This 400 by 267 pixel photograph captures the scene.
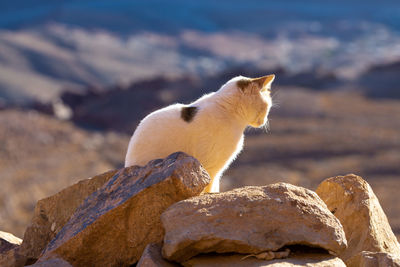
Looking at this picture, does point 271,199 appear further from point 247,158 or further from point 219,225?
point 247,158

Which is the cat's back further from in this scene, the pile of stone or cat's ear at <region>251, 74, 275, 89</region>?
cat's ear at <region>251, 74, 275, 89</region>

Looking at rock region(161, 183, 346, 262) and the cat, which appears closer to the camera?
rock region(161, 183, 346, 262)

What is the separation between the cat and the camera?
5.10 meters

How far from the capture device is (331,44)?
97.1 metres

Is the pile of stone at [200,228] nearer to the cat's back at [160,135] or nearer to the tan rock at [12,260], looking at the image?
the tan rock at [12,260]

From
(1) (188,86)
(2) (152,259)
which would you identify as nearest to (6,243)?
(2) (152,259)

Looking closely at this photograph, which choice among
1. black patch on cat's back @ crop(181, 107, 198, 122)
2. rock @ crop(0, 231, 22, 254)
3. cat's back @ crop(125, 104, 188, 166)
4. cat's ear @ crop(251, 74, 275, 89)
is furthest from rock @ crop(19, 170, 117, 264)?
cat's ear @ crop(251, 74, 275, 89)

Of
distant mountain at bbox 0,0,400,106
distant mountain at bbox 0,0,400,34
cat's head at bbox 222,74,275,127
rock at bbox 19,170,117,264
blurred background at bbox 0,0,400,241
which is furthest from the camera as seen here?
distant mountain at bbox 0,0,400,34

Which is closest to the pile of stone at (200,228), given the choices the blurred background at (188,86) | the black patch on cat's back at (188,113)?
the black patch on cat's back at (188,113)

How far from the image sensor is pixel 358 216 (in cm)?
485

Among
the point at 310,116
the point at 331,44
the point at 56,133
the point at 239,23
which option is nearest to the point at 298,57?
the point at 331,44

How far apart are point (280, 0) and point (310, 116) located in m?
97.6

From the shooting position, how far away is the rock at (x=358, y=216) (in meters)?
4.69

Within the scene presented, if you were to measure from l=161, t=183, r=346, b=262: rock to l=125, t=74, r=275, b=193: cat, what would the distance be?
993 millimetres
